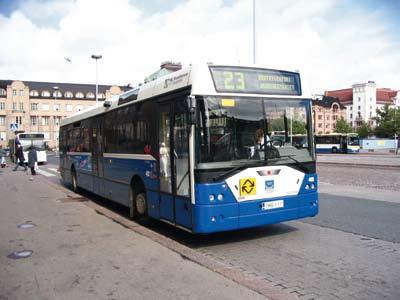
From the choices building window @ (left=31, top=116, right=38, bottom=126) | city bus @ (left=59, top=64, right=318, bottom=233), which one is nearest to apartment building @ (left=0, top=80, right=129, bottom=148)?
building window @ (left=31, top=116, right=38, bottom=126)

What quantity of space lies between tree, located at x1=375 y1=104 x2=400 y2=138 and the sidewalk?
309 feet

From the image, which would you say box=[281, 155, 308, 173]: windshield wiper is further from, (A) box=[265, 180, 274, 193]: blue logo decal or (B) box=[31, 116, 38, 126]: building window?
(B) box=[31, 116, 38, 126]: building window

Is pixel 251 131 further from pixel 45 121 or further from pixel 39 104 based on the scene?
pixel 39 104

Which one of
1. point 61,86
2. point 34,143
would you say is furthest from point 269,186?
point 61,86

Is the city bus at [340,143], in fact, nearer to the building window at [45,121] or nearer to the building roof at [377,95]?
the building window at [45,121]

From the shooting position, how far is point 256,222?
7250mm

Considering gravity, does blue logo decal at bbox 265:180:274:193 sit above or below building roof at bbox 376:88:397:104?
below

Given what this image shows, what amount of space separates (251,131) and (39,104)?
4665 inches

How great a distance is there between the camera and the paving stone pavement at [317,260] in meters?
5.12

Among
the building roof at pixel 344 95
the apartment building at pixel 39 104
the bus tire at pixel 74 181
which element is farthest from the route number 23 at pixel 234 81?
the building roof at pixel 344 95

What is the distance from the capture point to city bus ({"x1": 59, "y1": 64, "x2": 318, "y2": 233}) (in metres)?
6.88

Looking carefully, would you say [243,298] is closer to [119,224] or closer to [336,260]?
[336,260]

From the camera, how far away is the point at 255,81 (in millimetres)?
7453

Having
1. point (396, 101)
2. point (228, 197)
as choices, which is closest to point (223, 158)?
point (228, 197)
